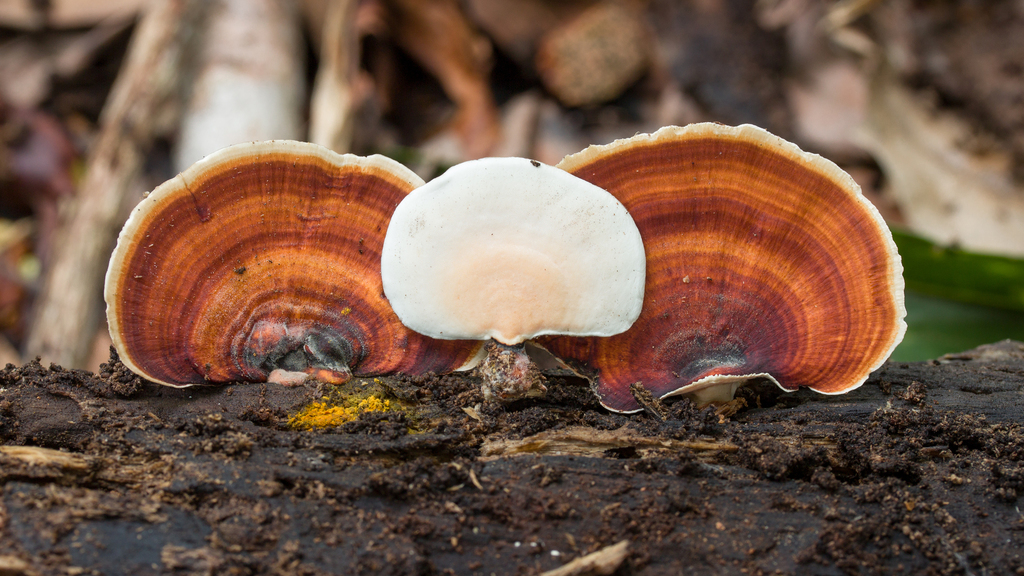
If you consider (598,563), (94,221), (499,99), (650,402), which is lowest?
(598,563)

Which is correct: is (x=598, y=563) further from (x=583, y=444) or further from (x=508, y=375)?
(x=508, y=375)

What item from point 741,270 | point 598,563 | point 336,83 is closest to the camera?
point 598,563

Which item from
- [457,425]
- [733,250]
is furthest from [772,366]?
[457,425]

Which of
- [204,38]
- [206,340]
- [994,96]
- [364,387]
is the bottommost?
[364,387]

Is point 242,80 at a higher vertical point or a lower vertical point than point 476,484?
higher

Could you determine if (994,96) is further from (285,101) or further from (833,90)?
(285,101)

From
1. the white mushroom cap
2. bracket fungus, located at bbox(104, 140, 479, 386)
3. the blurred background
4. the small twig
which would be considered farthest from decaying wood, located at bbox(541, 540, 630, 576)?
the blurred background

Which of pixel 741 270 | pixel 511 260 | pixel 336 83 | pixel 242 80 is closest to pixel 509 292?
pixel 511 260
